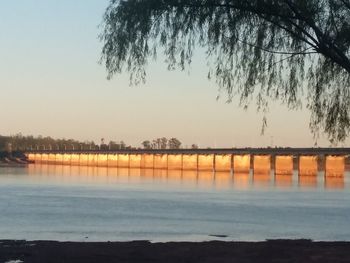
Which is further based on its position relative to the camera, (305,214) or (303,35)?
(305,214)

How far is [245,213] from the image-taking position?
186 ft

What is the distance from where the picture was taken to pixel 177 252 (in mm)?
22188

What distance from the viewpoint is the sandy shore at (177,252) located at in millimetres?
20344

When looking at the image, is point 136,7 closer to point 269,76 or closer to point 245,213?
point 269,76

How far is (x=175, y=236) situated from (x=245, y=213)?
22310 mm

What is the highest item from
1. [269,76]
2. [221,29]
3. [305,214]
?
[221,29]

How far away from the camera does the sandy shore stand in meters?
20.3

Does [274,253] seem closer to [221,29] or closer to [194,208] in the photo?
[221,29]

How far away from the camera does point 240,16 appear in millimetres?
15148

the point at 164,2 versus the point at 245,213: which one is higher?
the point at 164,2

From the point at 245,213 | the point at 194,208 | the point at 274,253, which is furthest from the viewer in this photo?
the point at 194,208

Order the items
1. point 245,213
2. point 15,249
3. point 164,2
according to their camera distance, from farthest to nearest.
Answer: point 245,213, point 15,249, point 164,2

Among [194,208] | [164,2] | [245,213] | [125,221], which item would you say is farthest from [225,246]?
[194,208]

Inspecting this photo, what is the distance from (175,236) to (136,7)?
21.7 meters
